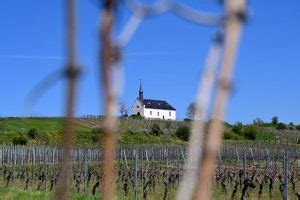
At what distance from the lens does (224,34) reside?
0.59 metres

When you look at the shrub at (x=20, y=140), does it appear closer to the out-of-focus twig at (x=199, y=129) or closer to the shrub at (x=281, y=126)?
the shrub at (x=281, y=126)

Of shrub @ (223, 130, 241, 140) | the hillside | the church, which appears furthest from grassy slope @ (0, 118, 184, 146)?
the church

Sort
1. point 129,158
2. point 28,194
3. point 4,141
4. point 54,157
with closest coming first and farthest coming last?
point 28,194, point 54,157, point 129,158, point 4,141

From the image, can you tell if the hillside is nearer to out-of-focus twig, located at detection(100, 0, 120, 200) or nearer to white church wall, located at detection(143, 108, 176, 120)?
white church wall, located at detection(143, 108, 176, 120)

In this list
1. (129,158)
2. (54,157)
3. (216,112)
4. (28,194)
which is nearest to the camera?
(216,112)

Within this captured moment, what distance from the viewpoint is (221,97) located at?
58cm

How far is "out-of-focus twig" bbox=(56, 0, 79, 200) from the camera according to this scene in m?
0.61

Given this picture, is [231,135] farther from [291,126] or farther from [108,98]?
[108,98]

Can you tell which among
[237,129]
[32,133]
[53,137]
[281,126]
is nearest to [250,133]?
[237,129]

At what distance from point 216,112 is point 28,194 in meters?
12.7

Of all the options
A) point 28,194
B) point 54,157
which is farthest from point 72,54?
point 54,157

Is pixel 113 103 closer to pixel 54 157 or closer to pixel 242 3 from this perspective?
pixel 242 3

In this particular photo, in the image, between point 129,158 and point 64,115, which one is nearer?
point 64,115

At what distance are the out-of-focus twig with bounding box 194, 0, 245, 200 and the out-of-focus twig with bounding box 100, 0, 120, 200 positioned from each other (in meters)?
0.10
